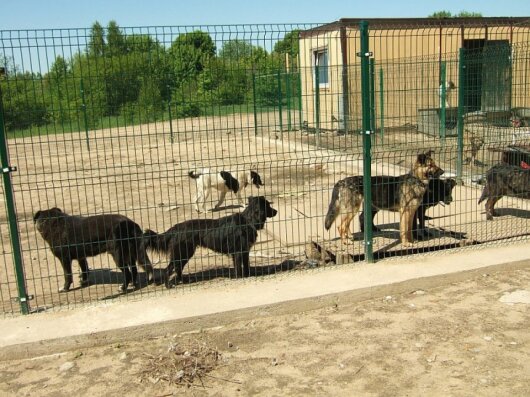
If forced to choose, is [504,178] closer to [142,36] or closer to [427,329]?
[427,329]

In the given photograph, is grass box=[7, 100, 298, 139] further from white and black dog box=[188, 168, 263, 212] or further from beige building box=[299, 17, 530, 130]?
white and black dog box=[188, 168, 263, 212]

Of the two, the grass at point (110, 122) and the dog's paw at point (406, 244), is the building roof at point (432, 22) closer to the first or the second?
the dog's paw at point (406, 244)

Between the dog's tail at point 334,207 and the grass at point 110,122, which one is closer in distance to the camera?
the grass at point 110,122

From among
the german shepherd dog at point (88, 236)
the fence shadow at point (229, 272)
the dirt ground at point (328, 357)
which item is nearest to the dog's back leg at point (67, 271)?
the german shepherd dog at point (88, 236)

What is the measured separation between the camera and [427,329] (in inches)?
189

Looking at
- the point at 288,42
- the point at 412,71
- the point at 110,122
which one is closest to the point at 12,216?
the point at 110,122

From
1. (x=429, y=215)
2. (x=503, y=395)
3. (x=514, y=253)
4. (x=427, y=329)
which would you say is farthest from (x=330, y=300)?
(x=429, y=215)

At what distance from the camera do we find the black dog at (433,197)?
7867mm

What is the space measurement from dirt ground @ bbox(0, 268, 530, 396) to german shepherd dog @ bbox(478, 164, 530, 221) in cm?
343

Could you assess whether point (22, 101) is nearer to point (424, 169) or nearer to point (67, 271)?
point (67, 271)

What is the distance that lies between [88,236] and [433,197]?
4769mm

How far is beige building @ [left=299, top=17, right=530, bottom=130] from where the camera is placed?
35.1 feet

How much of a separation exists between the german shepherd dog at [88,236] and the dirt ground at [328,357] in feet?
5.39

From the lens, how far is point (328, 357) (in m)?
4.38
